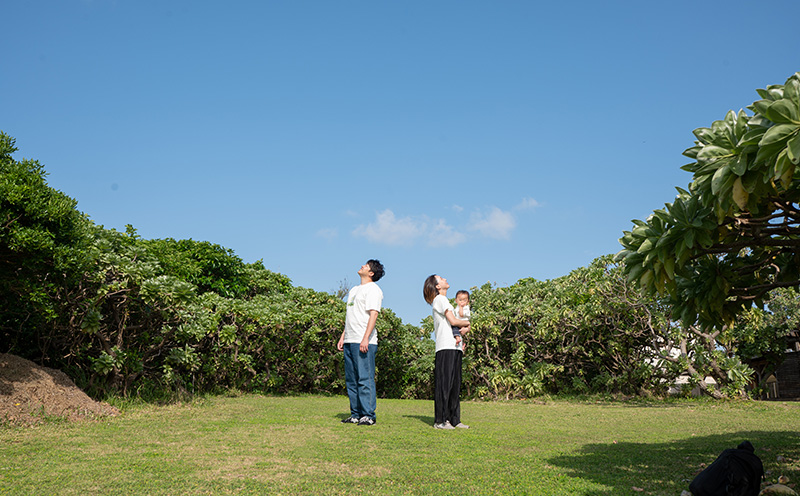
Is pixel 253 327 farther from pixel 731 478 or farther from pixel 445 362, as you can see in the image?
pixel 731 478

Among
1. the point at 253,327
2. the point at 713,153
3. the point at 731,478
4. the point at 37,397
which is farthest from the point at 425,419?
the point at 713,153

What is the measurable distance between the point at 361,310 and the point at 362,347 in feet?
1.79

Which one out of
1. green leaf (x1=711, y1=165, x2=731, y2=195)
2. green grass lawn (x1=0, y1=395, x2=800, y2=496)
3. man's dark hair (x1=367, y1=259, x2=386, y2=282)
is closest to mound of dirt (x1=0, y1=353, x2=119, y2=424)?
green grass lawn (x1=0, y1=395, x2=800, y2=496)

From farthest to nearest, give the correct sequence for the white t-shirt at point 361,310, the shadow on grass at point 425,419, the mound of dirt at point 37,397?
1. the shadow on grass at point 425,419
2. the white t-shirt at point 361,310
3. the mound of dirt at point 37,397

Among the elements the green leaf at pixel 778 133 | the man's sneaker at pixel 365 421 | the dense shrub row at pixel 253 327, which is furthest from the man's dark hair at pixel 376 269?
the green leaf at pixel 778 133

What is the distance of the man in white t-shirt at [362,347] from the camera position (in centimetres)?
740

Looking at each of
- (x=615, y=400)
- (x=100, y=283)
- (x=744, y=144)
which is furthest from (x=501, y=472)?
(x=615, y=400)

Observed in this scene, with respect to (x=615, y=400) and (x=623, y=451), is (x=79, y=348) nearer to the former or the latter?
(x=623, y=451)

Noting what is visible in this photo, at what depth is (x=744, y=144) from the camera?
3.17 metres

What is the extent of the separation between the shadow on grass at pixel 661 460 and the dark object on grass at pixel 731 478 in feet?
1.65

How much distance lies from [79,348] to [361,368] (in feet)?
13.5

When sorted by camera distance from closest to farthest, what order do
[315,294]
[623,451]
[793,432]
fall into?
1. [623,451]
2. [793,432]
3. [315,294]

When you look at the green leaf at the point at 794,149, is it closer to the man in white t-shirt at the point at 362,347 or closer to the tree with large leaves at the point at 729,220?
the tree with large leaves at the point at 729,220

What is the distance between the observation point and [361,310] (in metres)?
7.71
